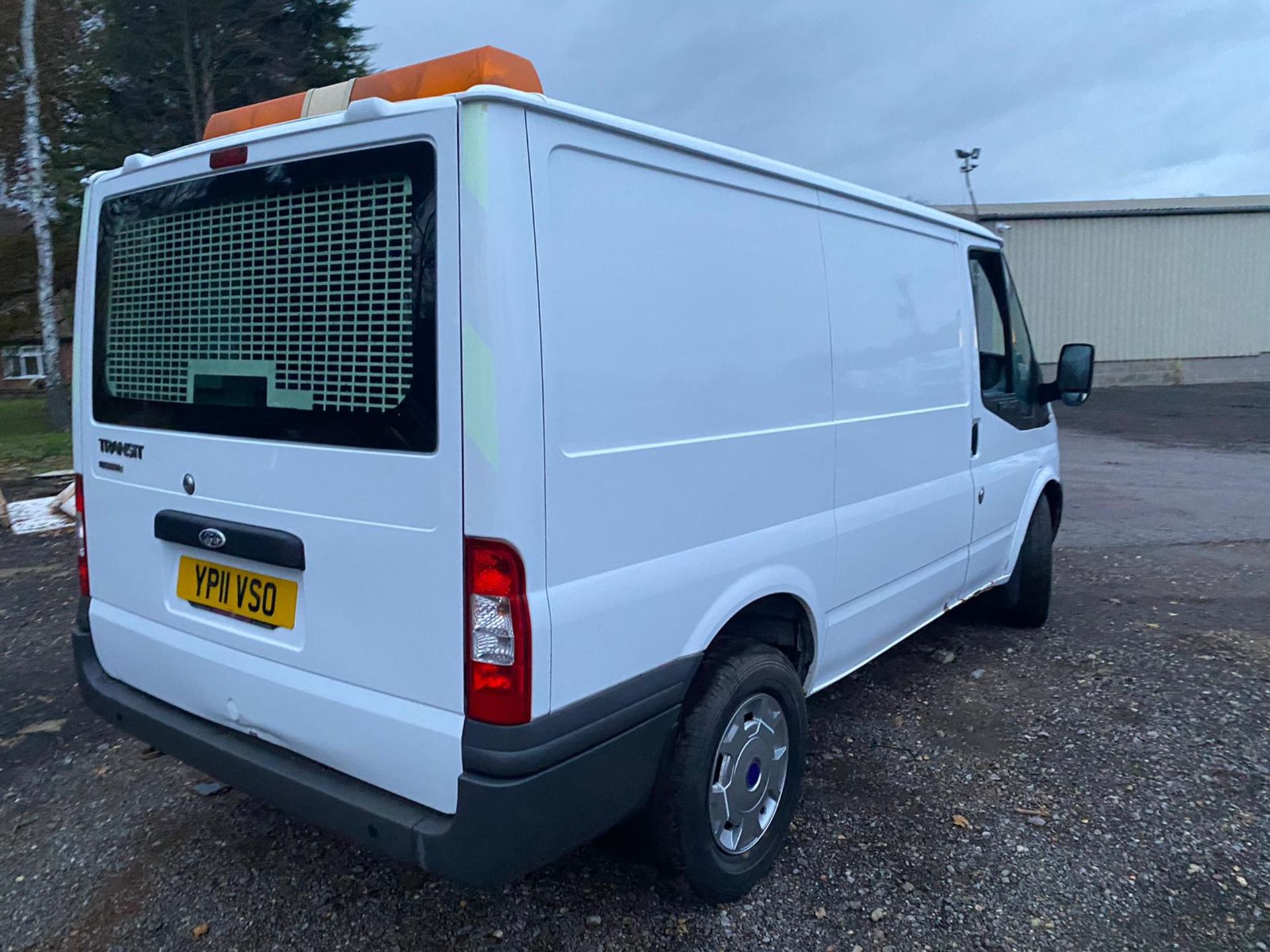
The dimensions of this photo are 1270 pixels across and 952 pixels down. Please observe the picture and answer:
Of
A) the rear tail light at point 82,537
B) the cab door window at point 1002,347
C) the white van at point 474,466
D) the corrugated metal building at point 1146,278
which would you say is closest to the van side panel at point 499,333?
the white van at point 474,466

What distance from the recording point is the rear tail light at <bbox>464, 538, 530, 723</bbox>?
2.10 metres

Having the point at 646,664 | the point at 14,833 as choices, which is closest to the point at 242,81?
the point at 14,833

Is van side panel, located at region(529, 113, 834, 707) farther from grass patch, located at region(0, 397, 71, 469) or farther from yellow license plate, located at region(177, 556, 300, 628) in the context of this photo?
grass patch, located at region(0, 397, 71, 469)

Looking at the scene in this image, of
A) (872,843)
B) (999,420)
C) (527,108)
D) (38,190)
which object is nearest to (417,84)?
(527,108)

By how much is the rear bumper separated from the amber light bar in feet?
4.93

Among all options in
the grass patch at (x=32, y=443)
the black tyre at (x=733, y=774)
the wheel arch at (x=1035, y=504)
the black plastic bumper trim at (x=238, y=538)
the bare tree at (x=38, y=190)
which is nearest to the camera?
the black plastic bumper trim at (x=238, y=538)

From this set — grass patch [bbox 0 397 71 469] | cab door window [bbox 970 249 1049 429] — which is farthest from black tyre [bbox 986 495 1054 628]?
grass patch [bbox 0 397 71 469]

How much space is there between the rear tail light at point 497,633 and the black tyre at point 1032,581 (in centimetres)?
370

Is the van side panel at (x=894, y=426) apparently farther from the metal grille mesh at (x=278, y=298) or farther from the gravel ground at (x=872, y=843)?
the metal grille mesh at (x=278, y=298)

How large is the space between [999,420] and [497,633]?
3247 millimetres

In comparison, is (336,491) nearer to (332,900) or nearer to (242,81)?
(332,900)

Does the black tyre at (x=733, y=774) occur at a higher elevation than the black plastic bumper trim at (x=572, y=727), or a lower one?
lower

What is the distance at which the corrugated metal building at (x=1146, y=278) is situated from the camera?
2417 cm

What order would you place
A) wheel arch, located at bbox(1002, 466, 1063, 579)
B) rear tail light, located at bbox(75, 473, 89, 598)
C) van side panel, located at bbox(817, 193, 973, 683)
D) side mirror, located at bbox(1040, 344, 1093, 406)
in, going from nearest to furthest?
1. rear tail light, located at bbox(75, 473, 89, 598)
2. van side panel, located at bbox(817, 193, 973, 683)
3. side mirror, located at bbox(1040, 344, 1093, 406)
4. wheel arch, located at bbox(1002, 466, 1063, 579)
